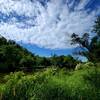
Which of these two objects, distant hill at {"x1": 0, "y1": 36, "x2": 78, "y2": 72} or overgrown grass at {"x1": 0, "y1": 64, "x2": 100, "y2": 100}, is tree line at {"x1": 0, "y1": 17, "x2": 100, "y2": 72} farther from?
overgrown grass at {"x1": 0, "y1": 64, "x2": 100, "y2": 100}

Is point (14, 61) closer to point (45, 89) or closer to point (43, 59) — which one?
point (43, 59)

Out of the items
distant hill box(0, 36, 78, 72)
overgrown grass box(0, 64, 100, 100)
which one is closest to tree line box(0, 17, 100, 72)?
distant hill box(0, 36, 78, 72)

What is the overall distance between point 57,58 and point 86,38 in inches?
1875

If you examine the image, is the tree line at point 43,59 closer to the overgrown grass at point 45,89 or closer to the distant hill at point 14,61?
the distant hill at point 14,61

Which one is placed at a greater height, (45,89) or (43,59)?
(43,59)

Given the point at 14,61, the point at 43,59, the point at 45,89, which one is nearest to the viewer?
the point at 45,89

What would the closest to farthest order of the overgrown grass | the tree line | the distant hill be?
the overgrown grass → the tree line → the distant hill

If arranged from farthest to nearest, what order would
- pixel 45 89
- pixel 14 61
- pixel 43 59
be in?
pixel 43 59 < pixel 14 61 < pixel 45 89

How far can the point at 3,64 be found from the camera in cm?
6575

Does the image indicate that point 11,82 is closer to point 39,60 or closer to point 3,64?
point 3,64

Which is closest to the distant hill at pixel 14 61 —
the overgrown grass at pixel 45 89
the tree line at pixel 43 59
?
the tree line at pixel 43 59

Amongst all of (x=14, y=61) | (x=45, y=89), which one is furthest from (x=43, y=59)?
(x=45, y=89)

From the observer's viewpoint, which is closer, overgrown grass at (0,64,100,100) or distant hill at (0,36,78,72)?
overgrown grass at (0,64,100,100)

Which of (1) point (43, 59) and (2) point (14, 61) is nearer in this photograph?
(2) point (14, 61)
